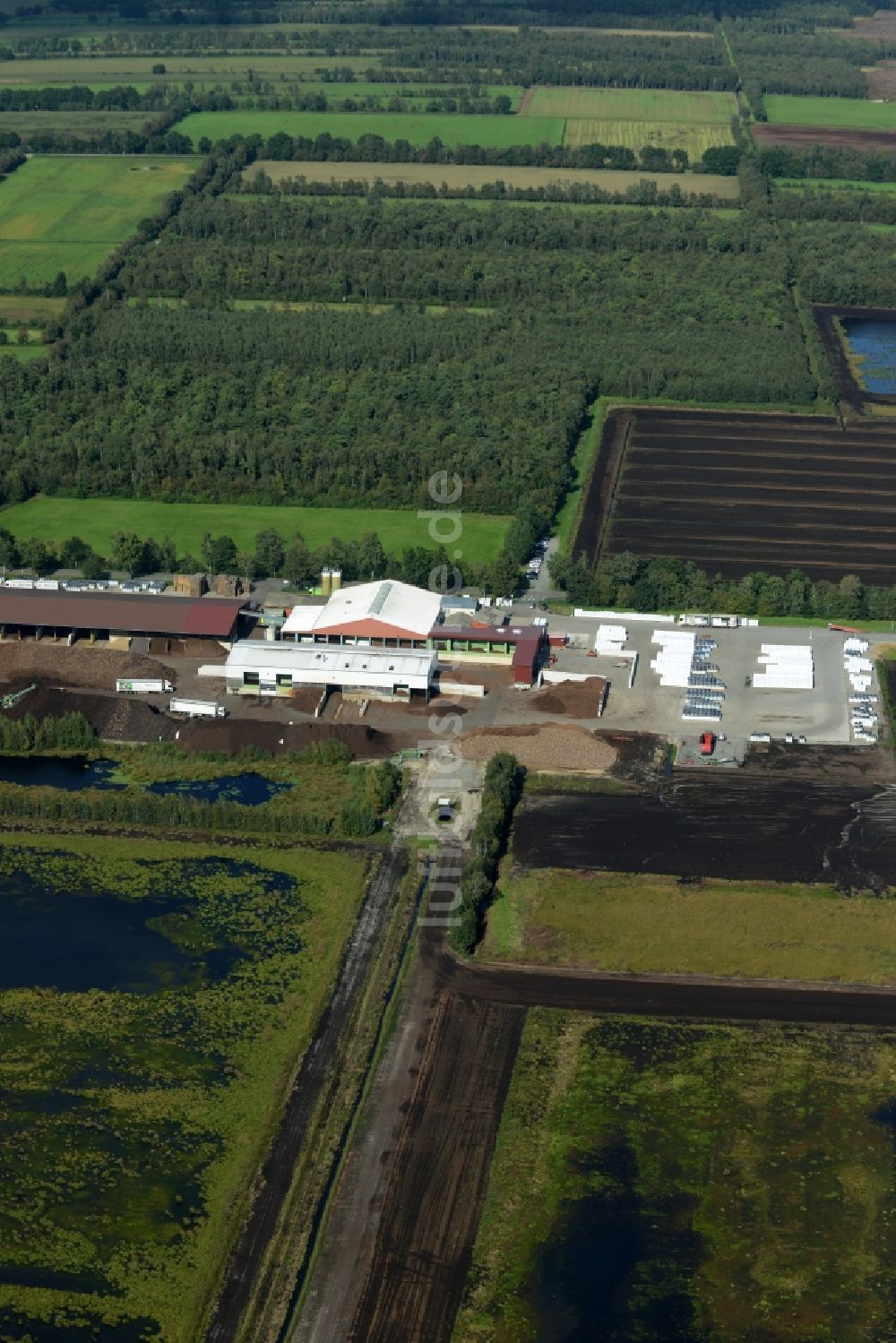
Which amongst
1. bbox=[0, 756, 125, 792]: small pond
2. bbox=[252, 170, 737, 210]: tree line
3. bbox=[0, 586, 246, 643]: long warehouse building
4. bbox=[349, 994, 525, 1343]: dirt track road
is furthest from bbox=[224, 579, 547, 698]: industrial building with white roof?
bbox=[252, 170, 737, 210]: tree line

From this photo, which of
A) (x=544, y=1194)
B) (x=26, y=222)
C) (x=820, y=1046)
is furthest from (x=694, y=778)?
(x=26, y=222)

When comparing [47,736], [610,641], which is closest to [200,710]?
[47,736]

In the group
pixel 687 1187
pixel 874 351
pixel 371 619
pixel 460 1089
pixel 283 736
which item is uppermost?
pixel 687 1187

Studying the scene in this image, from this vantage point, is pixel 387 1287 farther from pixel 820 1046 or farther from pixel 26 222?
pixel 26 222

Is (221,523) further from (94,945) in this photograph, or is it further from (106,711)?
(94,945)

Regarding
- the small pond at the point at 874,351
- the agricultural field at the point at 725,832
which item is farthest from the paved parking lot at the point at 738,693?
the small pond at the point at 874,351
